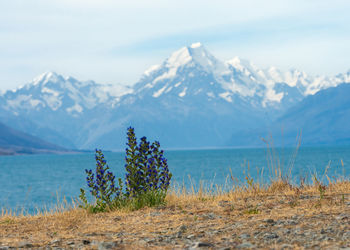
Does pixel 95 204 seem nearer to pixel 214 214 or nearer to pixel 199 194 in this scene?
pixel 199 194

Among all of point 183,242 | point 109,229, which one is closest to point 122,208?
point 109,229

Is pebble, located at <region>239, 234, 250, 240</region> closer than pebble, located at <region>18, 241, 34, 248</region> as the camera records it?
Yes

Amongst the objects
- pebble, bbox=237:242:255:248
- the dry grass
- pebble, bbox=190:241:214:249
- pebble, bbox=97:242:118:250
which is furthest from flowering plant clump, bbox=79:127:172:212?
pebble, bbox=237:242:255:248

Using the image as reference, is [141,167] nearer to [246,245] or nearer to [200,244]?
[200,244]

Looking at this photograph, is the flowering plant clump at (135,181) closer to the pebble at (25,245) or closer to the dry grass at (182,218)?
the dry grass at (182,218)

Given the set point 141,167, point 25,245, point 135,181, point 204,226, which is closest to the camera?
point 25,245

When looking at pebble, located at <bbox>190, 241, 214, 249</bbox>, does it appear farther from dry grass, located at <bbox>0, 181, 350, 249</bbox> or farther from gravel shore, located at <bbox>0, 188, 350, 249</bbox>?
dry grass, located at <bbox>0, 181, 350, 249</bbox>

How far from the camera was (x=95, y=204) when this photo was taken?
13.0m

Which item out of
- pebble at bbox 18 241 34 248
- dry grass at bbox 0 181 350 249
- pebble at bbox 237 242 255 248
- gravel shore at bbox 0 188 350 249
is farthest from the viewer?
dry grass at bbox 0 181 350 249

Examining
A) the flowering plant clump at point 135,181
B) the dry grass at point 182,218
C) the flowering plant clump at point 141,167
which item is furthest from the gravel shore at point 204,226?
the flowering plant clump at point 141,167

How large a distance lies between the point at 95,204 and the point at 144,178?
1.65m

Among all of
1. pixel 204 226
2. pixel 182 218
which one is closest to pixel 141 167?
pixel 182 218

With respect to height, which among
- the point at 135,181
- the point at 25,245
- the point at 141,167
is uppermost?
the point at 141,167

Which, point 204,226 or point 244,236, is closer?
point 244,236
